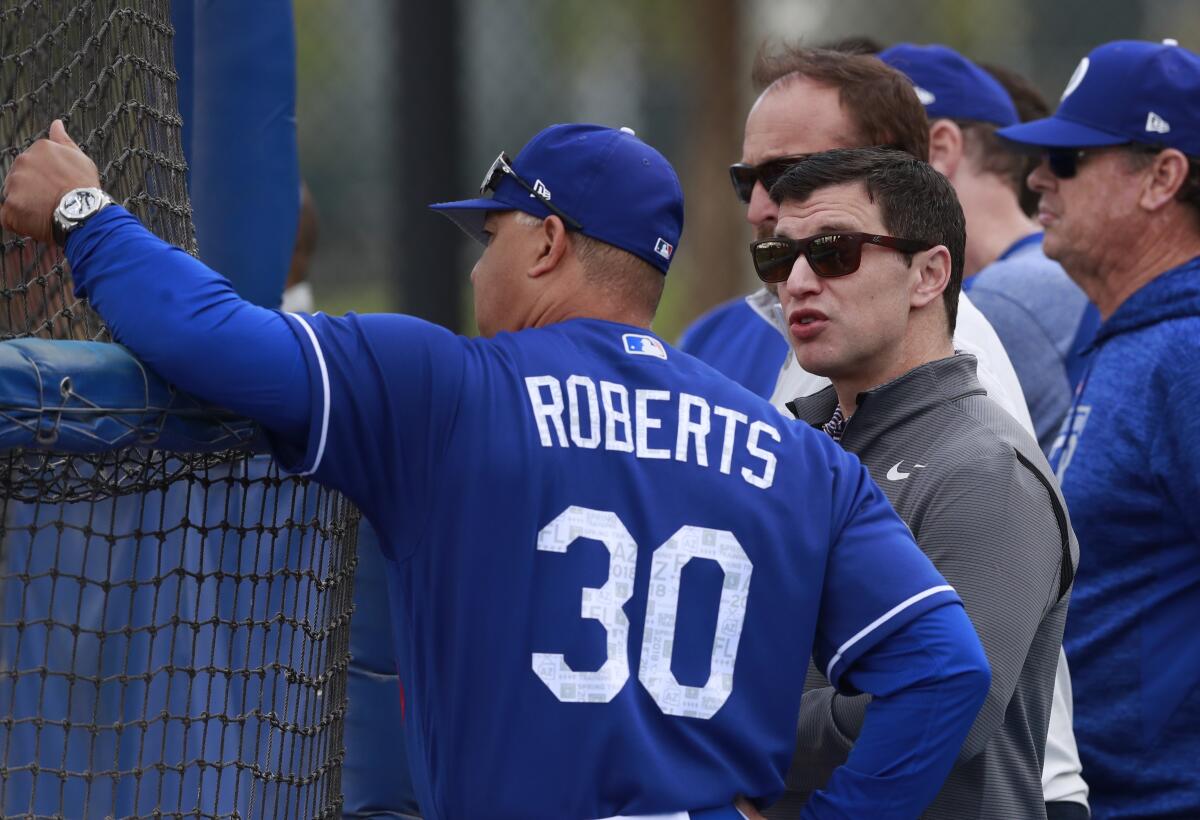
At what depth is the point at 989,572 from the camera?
8.06 feet

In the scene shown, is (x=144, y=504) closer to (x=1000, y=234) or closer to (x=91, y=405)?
(x=91, y=405)

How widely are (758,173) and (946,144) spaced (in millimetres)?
1178

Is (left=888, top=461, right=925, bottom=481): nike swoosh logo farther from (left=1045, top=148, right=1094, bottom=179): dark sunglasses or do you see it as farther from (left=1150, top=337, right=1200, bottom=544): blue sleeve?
(left=1045, top=148, right=1094, bottom=179): dark sunglasses

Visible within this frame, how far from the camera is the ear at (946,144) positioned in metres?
4.38

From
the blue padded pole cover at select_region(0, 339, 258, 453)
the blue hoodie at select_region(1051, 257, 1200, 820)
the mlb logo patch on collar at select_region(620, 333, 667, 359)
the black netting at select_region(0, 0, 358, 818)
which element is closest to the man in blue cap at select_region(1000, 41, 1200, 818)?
the blue hoodie at select_region(1051, 257, 1200, 820)

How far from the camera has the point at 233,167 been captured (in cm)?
338

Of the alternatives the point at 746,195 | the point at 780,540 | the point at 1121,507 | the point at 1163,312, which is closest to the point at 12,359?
the point at 780,540

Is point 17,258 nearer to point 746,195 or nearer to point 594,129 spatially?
point 594,129

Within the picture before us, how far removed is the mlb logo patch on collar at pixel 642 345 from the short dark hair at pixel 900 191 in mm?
603

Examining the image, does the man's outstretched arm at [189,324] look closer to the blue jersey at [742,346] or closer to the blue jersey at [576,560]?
the blue jersey at [576,560]

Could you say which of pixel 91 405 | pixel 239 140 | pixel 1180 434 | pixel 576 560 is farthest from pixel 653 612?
pixel 239 140

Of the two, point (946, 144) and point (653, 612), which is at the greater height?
point (946, 144)

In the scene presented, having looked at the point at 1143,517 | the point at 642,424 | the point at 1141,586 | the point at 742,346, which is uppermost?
the point at 642,424

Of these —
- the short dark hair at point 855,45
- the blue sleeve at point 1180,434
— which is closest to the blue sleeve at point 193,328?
the blue sleeve at point 1180,434
